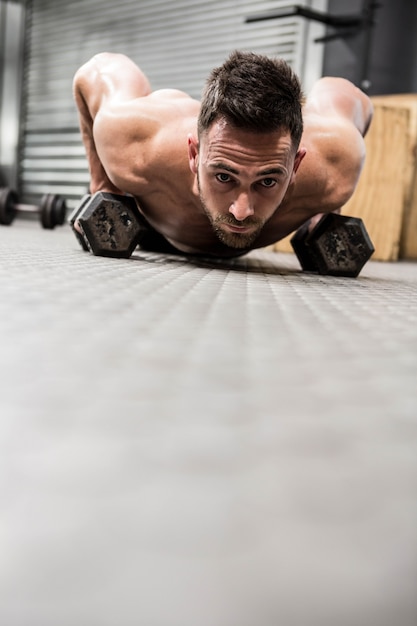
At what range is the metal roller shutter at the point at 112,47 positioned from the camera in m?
3.03

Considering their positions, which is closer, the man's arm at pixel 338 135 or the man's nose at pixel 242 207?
the man's nose at pixel 242 207

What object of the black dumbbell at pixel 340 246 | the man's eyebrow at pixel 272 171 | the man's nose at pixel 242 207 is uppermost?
the man's eyebrow at pixel 272 171

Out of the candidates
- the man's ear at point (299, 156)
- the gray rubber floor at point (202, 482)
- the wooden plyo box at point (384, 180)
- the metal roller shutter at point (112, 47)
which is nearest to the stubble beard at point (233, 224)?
the man's ear at point (299, 156)

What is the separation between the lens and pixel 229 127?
3.40ft

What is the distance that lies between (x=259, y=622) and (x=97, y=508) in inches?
2.6

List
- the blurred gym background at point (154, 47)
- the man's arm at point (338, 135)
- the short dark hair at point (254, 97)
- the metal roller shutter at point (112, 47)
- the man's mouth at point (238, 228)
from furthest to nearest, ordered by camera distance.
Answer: the metal roller shutter at point (112, 47) < the blurred gym background at point (154, 47) < the man's arm at point (338, 135) < the man's mouth at point (238, 228) < the short dark hair at point (254, 97)

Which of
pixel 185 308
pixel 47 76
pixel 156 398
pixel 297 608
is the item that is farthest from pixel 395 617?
pixel 47 76

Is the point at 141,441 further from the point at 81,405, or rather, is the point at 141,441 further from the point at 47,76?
the point at 47,76

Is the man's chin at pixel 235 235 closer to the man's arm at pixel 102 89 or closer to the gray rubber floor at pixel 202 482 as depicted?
the man's arm at pixel 102 89

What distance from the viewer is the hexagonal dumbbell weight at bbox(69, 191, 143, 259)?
1203 mm

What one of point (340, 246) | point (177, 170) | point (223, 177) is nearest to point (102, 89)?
point (177, 170)

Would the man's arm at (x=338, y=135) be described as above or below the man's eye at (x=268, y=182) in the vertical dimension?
above

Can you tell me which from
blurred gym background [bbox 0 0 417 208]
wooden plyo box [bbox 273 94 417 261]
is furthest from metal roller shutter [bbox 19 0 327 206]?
wooden plyo box [bbox 273 94 417 261]

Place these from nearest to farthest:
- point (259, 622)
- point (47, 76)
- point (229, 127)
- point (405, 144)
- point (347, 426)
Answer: point (259, 622) → point (347, 426) → point (229, 127) → point (405, 144) → point (47, 76)
